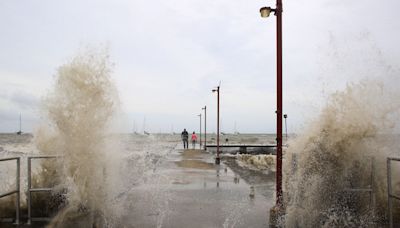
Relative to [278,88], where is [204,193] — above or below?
below

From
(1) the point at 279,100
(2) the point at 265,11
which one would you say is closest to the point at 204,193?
(1) the point at 279,100

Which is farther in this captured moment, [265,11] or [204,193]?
[204,193]

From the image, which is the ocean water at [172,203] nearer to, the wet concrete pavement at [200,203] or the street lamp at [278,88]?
the wet concrete pavement at [200,203]

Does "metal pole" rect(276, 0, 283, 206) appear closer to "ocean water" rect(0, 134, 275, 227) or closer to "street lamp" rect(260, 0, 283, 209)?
"street lamp" rect(260, 0, 283, 209)

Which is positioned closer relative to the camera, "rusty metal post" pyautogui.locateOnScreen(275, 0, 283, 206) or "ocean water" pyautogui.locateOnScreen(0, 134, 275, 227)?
"ocean water" pyautogui.locateOnScreen(0, 134, 275, 227)

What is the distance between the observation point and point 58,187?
7152mm

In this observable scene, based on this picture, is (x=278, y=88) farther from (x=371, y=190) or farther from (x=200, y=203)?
(x=200, y=203)

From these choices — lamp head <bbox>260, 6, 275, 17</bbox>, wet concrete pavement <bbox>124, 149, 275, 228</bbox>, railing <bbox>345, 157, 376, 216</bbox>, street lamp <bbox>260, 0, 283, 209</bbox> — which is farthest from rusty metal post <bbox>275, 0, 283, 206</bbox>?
railing <bbox>345, 157, 376, 216</bbox>

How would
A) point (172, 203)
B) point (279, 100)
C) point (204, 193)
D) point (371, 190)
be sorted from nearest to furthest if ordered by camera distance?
point (371, 190) → point (279, 100) → point (172, 203) → point (204, 193)

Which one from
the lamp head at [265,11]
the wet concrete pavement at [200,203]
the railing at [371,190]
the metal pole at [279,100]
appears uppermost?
the lamp head at [265,11]

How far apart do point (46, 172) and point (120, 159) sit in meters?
2.70

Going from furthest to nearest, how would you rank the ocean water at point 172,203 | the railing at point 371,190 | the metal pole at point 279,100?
the metal pole at point 279,100, the ocean water at point 172,203, the railing at point 371,190

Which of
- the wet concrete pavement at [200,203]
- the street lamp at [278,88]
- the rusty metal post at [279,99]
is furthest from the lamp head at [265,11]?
the wet concrete pavement at [200,203]

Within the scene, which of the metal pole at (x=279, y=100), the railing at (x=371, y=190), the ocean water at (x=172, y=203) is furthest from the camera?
the metal pole at (x=279, y=100)
